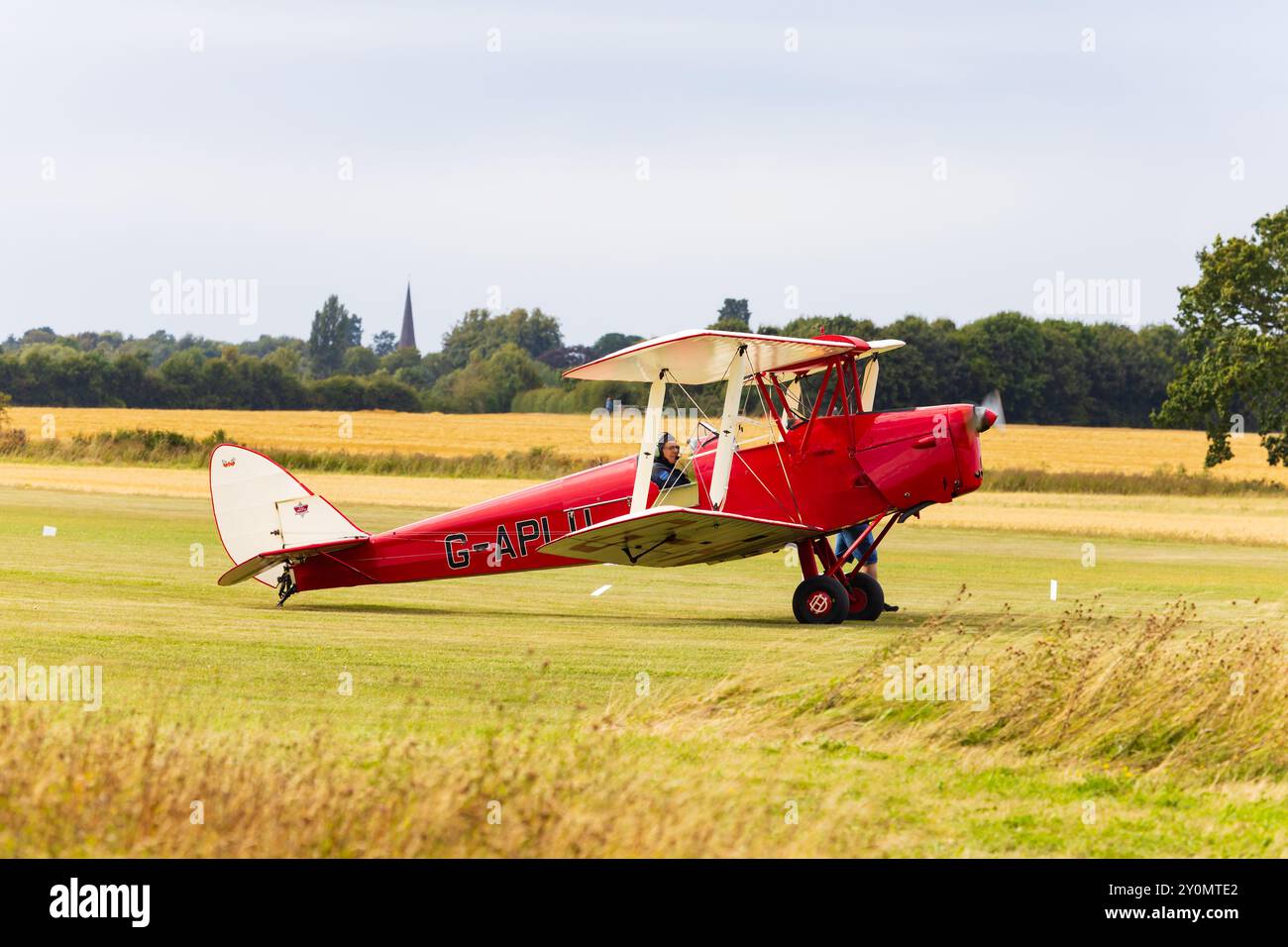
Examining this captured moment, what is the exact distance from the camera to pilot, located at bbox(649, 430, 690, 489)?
50.8ft

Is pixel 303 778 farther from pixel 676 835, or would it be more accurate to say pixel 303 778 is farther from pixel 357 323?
pixel 357 323

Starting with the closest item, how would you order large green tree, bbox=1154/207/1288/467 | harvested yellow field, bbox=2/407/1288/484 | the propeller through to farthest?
the propeller
large green tree, bbox=1154/207/1288/467
harvested yellow field, bbox=2/407/1288/484

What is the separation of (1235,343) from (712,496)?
43.5 metres

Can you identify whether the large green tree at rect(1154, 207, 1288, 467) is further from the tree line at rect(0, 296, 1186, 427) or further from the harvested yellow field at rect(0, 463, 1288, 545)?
the tree line at rect(0, 296, 1186, 427)

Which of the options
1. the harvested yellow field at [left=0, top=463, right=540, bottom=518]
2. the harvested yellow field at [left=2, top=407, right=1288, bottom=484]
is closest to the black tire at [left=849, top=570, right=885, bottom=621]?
the harvested yellow field at [left=0, top=463, right=540, bottom=518]

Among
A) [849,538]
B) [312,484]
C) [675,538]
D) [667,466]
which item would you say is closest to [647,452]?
[667,466]

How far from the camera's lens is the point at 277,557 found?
1606cm

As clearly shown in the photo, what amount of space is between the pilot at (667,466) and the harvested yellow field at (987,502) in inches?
829

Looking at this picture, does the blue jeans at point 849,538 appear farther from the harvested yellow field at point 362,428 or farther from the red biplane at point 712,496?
the harvested yellow field at point 362,428

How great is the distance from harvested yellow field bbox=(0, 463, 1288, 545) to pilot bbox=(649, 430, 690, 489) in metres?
21.0

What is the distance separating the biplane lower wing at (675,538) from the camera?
1406 cm

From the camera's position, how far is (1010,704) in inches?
387
